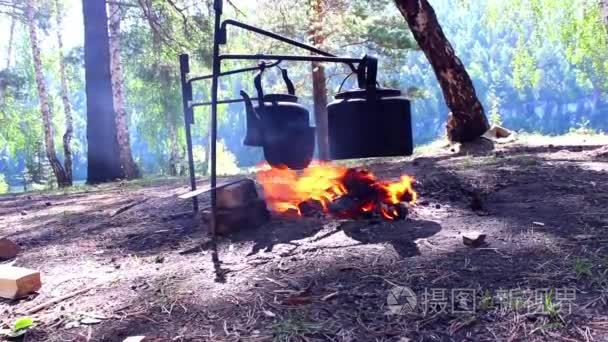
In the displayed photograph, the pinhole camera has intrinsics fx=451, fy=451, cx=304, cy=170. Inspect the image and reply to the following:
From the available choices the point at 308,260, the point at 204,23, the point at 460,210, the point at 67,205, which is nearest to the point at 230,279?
the point at 308,260

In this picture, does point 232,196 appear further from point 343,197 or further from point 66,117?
point 66,117

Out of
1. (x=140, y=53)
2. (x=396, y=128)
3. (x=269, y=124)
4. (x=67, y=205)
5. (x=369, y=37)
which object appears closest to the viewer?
(x=396, y=128)

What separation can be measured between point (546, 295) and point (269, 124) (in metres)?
1.55

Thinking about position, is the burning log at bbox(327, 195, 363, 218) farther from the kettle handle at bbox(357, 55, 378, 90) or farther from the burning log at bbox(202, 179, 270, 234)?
the kettle handle at bbox(357, 55, 378, 90)

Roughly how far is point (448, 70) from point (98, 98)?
6.23 metres

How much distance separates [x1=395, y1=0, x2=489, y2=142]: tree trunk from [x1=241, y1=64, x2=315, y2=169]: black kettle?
12.7 feet

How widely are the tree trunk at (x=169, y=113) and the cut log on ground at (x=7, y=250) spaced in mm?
12850

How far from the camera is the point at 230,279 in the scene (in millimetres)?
1813

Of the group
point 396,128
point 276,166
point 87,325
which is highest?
point 396,128

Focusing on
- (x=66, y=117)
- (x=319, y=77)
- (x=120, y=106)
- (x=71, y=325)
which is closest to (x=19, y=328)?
(x=71, y=325)

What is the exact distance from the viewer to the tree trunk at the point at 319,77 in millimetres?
10430

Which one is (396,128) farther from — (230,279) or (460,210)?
(230,279)

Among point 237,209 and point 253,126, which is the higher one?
point 253,126

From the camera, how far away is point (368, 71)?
2.24 m
